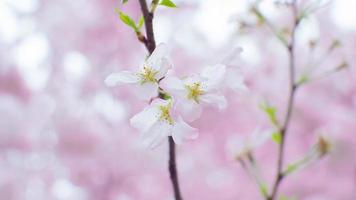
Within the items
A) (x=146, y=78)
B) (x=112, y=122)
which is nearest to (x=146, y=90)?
(x=146, y=78)

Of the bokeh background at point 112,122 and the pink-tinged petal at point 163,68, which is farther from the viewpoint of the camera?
the bokeh background at point 112,122

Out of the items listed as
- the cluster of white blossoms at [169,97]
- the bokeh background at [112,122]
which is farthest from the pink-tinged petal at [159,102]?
the bokeh background at [112,122]

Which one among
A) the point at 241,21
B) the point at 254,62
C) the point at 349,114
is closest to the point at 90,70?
the point at 254,62

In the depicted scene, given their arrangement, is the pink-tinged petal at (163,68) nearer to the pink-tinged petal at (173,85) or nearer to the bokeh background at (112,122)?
the pink-tinged petal at (173,85)

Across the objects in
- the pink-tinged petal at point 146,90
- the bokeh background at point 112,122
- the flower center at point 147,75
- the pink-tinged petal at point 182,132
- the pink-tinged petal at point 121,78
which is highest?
the bokeh background at point 112,122

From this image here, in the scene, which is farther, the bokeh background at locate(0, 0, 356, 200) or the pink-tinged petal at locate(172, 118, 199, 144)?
the bokeh background at locate(0, 0, 356, 200)

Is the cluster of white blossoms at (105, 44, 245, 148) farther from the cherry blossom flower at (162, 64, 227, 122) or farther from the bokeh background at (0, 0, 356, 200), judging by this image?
the bokeh background at (0, 0, 356, 200)

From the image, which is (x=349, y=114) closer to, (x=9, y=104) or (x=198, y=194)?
(x=198, y=194)

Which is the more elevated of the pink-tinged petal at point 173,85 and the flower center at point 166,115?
the pink-tinged petal at point 173,85

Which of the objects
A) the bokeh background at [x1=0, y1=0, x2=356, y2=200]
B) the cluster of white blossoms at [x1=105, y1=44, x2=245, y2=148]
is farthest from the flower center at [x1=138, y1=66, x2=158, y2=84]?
the bokeh background at [x1=0, y1=0, x2=356, y2=200]
